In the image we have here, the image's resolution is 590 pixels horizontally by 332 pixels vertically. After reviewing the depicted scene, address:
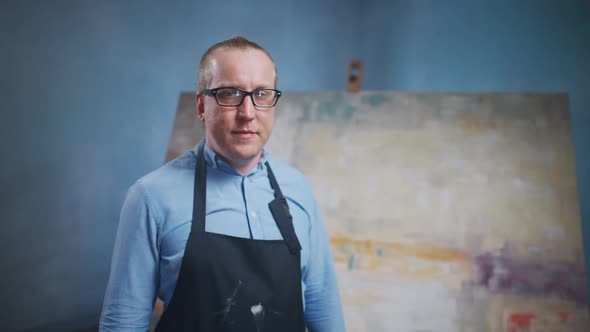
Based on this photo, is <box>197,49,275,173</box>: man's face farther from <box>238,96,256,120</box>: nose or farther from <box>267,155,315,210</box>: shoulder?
<box>267,155,315,210</box>: shoulder

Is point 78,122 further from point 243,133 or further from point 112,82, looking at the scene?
point 243,133

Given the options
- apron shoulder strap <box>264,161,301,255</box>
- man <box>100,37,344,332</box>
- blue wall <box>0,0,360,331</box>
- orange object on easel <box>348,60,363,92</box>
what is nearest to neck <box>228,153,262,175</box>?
man <box>100,37,344,332</box>

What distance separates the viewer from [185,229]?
38.0 inches

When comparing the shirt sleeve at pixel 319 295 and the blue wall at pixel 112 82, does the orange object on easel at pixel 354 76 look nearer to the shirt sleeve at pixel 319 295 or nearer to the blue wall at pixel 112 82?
the blue wall at pixel 112 82

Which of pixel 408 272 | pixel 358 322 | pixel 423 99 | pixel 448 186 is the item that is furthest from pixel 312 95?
pixel 358 322

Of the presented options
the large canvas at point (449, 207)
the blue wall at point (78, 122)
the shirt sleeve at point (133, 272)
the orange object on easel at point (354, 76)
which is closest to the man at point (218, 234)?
the shirt sleeve at point (133, 272)

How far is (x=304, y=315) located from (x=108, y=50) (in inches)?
63.3

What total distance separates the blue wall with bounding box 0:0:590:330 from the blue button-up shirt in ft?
3.50

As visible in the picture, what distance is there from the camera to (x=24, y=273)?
5.69 ft

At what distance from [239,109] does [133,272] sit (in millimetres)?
470

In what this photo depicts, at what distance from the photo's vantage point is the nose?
97cm

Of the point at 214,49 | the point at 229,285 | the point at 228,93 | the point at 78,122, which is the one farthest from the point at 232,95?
the point at 78,122

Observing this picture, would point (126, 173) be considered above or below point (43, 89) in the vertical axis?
below

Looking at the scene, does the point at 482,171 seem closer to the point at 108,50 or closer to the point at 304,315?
the point at 304,315
